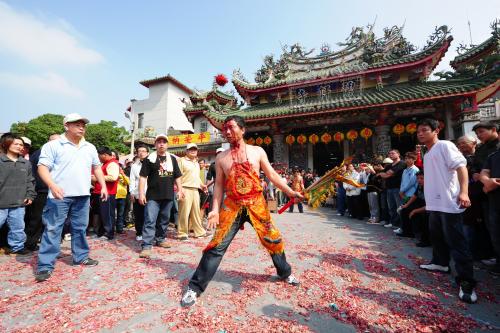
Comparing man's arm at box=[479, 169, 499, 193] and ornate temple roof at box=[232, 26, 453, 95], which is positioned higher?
ornate temple roof at box=[232, 26, 453, 95]

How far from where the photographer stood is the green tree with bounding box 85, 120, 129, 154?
33.5 metres

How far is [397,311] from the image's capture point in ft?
7.83

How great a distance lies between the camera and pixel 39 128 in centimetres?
3259

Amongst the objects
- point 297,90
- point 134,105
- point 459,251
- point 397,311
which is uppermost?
point 134,105

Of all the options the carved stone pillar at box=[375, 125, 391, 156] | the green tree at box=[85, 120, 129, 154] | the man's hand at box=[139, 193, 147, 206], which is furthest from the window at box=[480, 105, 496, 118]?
the green tree at box=[85, 120, 129, 154]

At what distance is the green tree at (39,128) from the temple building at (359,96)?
99.9 ft

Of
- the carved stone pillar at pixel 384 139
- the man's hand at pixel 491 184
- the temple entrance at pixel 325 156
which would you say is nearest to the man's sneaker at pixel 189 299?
the man's hand at pixel 491 184

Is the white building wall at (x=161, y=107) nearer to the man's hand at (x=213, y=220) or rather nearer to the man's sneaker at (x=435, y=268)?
the man's hand at (x=213, y=220)

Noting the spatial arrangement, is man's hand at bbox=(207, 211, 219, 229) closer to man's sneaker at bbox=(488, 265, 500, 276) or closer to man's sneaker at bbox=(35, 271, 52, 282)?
man's sneaker at bbox=(35, 271, 52, 282)

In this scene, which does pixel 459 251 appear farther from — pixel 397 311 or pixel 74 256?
pixel 74 256

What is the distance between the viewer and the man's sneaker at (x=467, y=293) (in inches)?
101

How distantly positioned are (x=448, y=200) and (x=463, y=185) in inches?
10.3

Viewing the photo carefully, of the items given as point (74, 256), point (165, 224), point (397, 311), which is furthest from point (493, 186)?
point (74, 256)

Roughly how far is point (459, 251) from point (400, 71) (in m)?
13.8
